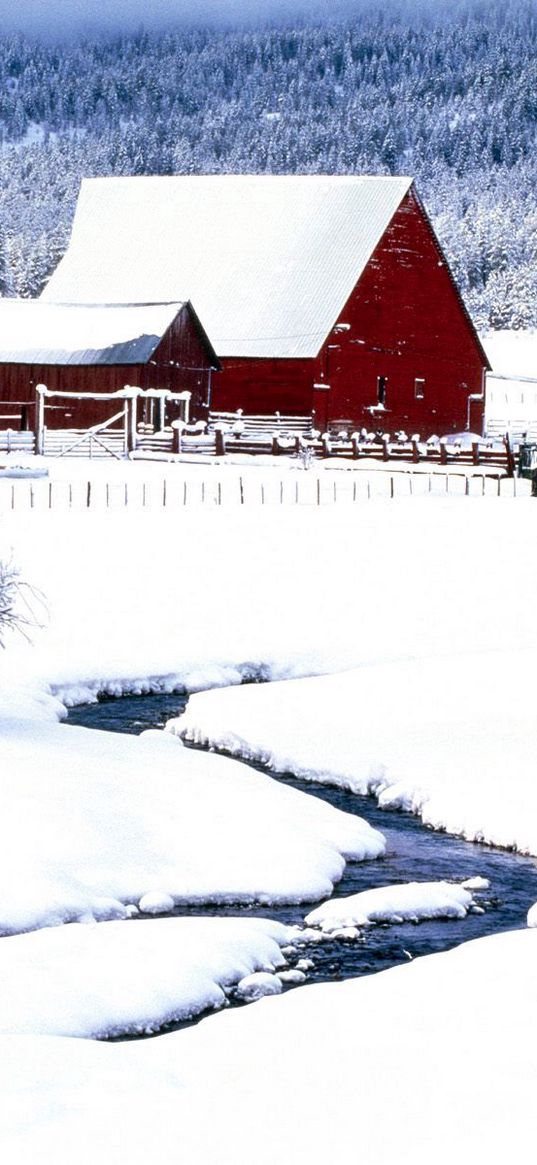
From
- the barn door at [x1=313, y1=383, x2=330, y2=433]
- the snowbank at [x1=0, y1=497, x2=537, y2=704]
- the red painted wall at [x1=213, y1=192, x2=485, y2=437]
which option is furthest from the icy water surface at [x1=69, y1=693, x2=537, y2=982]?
the red painted wall at [x1=213, y1=192, x2=485, y2=437]

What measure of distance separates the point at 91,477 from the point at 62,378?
9391mm

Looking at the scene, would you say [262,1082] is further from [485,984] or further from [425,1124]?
[485,984]

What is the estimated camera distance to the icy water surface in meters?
13.4

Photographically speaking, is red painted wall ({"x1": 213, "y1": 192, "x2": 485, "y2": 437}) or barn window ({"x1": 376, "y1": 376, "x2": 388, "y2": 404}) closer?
red painted wall ({"x1": 213, "y1": 192, "x2": 485, "y2": 437})

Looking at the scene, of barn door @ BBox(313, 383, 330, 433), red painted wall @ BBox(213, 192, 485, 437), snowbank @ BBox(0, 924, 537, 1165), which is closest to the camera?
snowbank @ BBox(0, 924, 537, 1165)

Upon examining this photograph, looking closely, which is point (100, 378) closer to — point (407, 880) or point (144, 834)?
point (144, 834)

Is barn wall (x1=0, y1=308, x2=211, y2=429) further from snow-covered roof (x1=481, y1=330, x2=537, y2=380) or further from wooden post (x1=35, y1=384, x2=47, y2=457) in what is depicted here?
snow-covered roof (x1=481, y1=330, x2=537, y2=380)

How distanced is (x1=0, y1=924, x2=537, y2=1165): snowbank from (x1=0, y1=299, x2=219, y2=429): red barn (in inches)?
1531

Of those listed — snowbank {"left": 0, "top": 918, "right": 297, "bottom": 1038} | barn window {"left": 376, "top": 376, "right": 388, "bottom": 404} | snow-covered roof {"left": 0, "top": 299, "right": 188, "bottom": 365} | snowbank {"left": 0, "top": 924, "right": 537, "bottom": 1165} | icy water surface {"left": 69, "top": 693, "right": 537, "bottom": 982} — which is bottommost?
icy water surface {"left": 69, "top": 693, "right": 537, "bottom": 982}

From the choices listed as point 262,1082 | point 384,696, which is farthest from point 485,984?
point 384,696

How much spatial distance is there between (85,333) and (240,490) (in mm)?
14201

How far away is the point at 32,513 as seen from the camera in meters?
35.7

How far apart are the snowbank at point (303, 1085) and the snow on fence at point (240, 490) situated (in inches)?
1016

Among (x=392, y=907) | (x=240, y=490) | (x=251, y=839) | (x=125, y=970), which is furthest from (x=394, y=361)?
(x=125, y=970)
